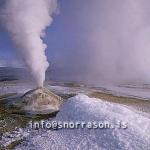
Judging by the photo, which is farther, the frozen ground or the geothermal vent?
the geothermal vent

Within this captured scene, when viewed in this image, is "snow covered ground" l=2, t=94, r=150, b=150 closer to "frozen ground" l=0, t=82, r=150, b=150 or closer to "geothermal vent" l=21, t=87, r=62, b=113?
"frozen ground" l=0, t=82, r=150, b=150

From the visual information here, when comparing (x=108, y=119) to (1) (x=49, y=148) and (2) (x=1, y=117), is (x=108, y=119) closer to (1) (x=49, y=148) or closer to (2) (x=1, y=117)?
(1) (x=49, y=148)

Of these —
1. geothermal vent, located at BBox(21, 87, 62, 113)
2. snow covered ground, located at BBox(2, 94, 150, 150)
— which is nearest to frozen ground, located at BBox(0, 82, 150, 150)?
snow covered ground, located at BBox(2, 94, 150, 150)

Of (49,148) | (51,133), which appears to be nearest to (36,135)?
(51,133)

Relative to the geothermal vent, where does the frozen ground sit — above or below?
below

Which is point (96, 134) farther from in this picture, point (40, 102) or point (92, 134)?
point (40, 102)

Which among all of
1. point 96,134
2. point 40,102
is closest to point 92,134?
point 96,134

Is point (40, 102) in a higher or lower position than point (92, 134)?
higher
